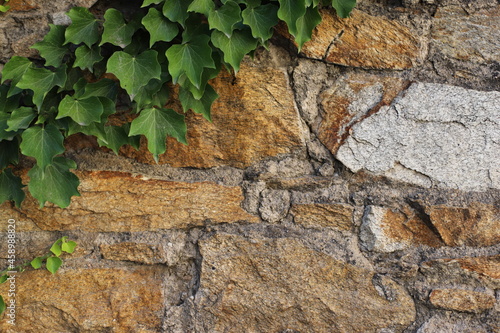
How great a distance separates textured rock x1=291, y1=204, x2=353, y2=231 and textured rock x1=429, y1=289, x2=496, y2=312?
31 centimetres

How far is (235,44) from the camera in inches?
45.7

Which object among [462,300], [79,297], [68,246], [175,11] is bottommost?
[79,297]

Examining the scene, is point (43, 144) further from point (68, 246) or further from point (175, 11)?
point (175, 11)

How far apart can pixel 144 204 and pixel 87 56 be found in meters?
0.44

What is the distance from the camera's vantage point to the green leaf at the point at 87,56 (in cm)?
118

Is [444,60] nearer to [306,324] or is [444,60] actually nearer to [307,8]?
[307,8]

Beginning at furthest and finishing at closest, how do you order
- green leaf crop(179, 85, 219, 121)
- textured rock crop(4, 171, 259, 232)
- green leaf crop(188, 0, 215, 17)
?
textured rock crop(4, 171, 259, 232), green leaf crop(179, 85, 219, 121), green leaf crop(188, 0, 215, 17)

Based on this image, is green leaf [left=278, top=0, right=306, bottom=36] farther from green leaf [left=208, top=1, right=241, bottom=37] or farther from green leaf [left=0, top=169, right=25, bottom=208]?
green leaf [left=0, top=169, right=25, bottom=208]

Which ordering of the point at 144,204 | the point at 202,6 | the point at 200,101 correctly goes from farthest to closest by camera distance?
the point at 144,204
the point at 200,101
the point at 202,6

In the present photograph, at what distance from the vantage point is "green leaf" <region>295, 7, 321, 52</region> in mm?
1158

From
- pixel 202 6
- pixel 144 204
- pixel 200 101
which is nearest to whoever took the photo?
pixel 202 6

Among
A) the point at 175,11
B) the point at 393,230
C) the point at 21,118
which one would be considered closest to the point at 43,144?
the point at 21,118

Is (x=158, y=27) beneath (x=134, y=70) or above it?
above

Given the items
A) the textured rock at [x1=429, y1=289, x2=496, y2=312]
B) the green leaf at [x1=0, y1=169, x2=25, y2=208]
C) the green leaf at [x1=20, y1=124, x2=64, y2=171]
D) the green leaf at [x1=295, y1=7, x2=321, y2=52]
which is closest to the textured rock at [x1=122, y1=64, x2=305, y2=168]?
the green leaf at [x1=295, y1=7, x2=321, y2=52]
